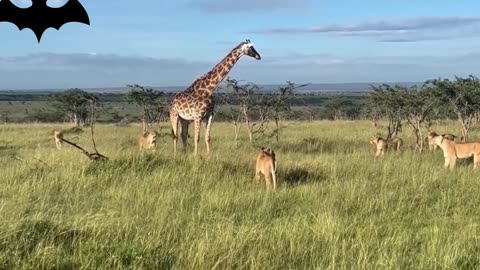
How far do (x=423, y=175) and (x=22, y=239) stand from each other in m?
7.05

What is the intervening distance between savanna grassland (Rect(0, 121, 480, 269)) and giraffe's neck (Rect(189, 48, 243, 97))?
259cm

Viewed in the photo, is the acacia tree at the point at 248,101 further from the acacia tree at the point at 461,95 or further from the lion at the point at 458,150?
the lion at the point at 458,150

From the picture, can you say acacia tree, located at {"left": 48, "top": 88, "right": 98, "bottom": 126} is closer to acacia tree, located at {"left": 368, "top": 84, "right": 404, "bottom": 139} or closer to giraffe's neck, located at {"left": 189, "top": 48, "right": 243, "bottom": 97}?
acacia tree, located at {"left": 368, "top": 84, "right": 404, "bottom": 139}

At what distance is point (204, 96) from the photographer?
1285 centimetres

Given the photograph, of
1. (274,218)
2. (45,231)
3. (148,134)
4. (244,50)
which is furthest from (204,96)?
(45,231)

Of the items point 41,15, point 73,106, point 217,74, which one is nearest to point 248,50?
point 217,74

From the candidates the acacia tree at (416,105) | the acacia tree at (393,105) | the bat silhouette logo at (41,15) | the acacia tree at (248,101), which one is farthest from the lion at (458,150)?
the bat silhouette logo at (41,15)

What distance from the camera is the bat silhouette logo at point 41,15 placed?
186cm

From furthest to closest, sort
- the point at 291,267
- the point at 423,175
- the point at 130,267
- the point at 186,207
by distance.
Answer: the point at 423,175 < the point at 186,207 < the point at 291,267 < the point at 130,267

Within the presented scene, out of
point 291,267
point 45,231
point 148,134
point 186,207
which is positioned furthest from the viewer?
point 148,134

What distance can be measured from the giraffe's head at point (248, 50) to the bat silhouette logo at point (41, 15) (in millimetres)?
11043

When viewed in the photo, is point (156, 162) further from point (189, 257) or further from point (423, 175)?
point (189, 257)

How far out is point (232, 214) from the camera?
679 cm

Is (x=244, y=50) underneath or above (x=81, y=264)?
above
